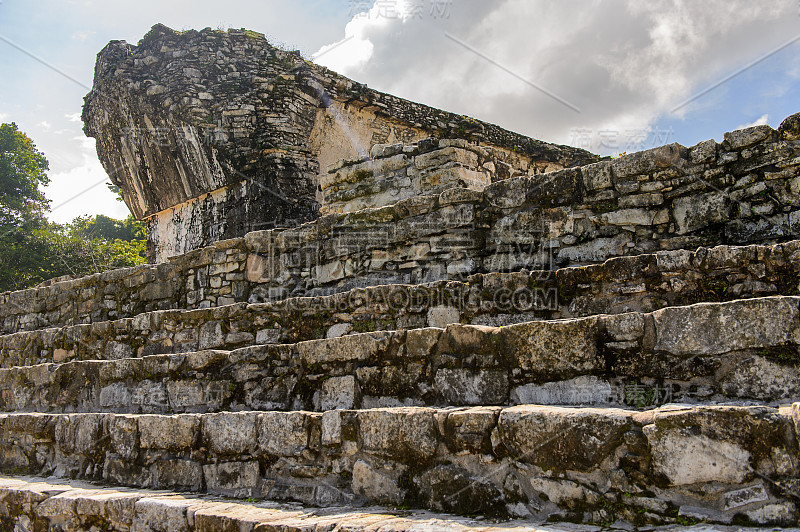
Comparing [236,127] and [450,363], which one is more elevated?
[236,127]

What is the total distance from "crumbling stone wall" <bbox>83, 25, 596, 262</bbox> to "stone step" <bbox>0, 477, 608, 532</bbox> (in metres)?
8.16

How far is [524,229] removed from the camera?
483 centimetres

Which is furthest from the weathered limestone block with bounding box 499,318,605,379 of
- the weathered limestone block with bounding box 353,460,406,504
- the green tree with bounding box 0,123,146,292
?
the green tree with bounding box 0,123,146,292

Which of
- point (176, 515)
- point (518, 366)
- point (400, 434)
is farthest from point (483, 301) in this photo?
point (176, 515)

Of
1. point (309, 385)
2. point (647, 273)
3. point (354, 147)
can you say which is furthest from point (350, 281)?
point (354, 147)

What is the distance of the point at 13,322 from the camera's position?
852cm

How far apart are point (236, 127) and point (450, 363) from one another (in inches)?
396

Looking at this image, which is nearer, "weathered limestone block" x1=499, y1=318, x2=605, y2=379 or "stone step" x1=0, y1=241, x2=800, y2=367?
"weathered limestone block" x1=499, y1=318, x2=605, y2=379

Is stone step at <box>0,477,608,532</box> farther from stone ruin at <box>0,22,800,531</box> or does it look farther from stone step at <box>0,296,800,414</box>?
stone step at <box>0,296,800,414</box>

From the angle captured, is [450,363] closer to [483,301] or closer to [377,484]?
[377,484]

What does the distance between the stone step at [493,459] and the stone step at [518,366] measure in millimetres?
235

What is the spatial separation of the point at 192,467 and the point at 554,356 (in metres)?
2.23

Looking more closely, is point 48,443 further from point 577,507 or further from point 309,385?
point 577,507

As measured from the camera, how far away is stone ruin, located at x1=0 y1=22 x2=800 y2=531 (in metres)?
2.13
